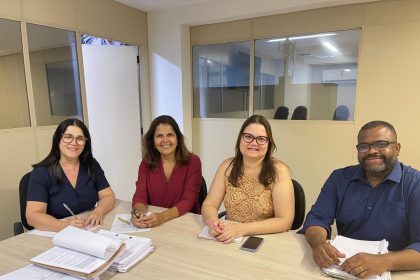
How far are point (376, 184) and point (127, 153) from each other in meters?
3.19

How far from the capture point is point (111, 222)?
5.60 feet

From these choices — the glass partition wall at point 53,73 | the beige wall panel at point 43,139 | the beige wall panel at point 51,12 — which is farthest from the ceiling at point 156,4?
the beige wall panel at point 43,139

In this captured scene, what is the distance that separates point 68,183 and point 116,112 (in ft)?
7.20

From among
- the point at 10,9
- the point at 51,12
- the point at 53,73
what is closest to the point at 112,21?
the point at 51,12

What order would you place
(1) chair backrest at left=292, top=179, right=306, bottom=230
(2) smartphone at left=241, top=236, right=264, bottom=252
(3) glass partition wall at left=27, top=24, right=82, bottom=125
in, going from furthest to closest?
(3) glass partition wall at left=27, top=24, right=82, bottom=125
(1) chair backrest at left=292, top=179, right=306, bottom=230
(2) smartphone at left=241, top=236, right=264, bottom=252

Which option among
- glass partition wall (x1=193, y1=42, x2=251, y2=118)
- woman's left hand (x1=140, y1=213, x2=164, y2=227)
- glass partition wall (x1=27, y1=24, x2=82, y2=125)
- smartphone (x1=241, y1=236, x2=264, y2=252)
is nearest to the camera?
smartphone (x1=241, y1=236, x2=264, y2=252)

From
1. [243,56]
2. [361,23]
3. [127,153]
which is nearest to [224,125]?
[243,56]

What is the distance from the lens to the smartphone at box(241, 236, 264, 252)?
1335 millimetres

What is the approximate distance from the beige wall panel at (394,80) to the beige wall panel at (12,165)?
128 inches

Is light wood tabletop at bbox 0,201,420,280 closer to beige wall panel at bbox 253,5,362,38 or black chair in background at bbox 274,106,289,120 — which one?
black chair in background at bbox 274,106,289,120

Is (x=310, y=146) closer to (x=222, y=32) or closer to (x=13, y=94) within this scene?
(x=222, y=32)

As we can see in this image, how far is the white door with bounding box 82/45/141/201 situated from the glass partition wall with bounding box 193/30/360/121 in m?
0.89

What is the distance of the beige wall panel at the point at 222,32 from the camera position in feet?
11.2

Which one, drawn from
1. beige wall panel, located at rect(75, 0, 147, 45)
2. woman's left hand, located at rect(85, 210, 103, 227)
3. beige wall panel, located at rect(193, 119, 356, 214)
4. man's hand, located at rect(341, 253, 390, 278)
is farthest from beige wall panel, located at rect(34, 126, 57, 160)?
man's hand, located at rect(341, 253, 390, 278)
